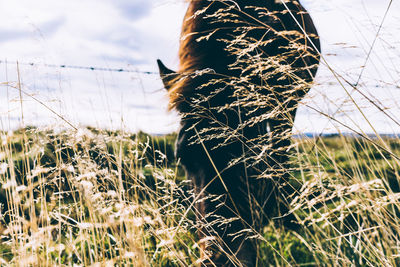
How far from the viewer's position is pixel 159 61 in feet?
6.52

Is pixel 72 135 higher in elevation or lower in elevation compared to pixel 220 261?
higher

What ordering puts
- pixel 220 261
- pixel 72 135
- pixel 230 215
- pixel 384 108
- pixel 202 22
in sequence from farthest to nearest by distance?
pixel 202 22 → pixel 230 215 → pixel 220 261 → pixel 72 135 → pixel 384 108

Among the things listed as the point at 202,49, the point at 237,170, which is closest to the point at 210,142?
the point at 237,170

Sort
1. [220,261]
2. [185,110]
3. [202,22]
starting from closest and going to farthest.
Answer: [220,261]
[185,110]
[202,22]

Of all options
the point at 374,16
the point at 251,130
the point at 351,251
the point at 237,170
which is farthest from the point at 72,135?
the point at 351,251

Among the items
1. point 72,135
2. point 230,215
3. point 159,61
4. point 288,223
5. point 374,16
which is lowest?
point 288,223

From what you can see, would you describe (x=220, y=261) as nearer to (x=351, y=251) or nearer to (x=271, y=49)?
(x=351, y=251)

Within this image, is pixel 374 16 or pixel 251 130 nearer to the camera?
pixel 374 16

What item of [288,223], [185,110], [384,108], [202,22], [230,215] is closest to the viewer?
[384,108]

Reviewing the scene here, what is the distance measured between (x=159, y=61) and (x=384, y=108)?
4.09ft

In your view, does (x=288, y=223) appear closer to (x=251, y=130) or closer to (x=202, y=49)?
(x=251, y=130)

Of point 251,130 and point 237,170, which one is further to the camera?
point 251,130

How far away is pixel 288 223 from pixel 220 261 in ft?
4.78

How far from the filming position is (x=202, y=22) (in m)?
2.07
